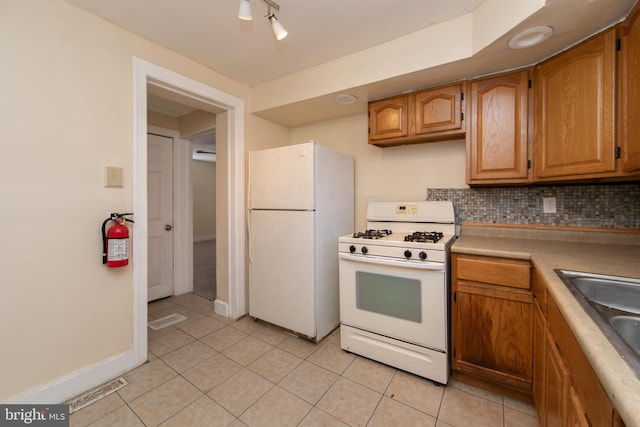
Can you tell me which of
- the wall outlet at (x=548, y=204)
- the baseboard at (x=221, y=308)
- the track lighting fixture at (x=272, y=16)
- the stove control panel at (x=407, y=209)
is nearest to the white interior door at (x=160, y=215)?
the baseboard at (x=221, y=308)

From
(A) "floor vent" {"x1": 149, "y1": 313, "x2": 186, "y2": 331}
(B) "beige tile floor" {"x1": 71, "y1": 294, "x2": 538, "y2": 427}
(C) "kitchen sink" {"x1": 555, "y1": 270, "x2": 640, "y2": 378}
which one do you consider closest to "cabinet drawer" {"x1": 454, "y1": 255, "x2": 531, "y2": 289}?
(C) "kitchen sink" {"x1": 555, "y1": 270, "x2": 640, "y2": 378}

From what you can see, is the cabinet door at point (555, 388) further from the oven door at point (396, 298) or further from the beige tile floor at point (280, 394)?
the oven door at point (396, 298)

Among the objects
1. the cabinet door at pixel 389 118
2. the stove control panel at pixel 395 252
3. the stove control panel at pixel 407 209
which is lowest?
the stove control panel at pixel 395 252

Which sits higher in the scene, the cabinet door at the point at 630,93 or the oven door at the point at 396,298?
the cabinet door at the point at 630,93

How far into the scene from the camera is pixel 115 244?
5.68 ft

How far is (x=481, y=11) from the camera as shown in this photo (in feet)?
5.24

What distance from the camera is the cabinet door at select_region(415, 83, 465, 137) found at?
1961 millimetres

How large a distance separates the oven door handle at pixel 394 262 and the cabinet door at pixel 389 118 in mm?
1071

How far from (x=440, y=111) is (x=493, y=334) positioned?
1.60 meters

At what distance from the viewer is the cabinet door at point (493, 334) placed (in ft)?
4.97

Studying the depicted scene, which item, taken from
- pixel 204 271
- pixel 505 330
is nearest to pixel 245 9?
pixel 505 330

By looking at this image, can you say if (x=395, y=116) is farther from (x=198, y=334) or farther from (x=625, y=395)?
(x=198, y=334)

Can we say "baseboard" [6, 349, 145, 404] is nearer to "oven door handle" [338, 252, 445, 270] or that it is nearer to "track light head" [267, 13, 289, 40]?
"oven door handle" [338, 252, 445, 270]

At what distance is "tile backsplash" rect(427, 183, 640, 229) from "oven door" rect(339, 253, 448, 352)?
80 cm
